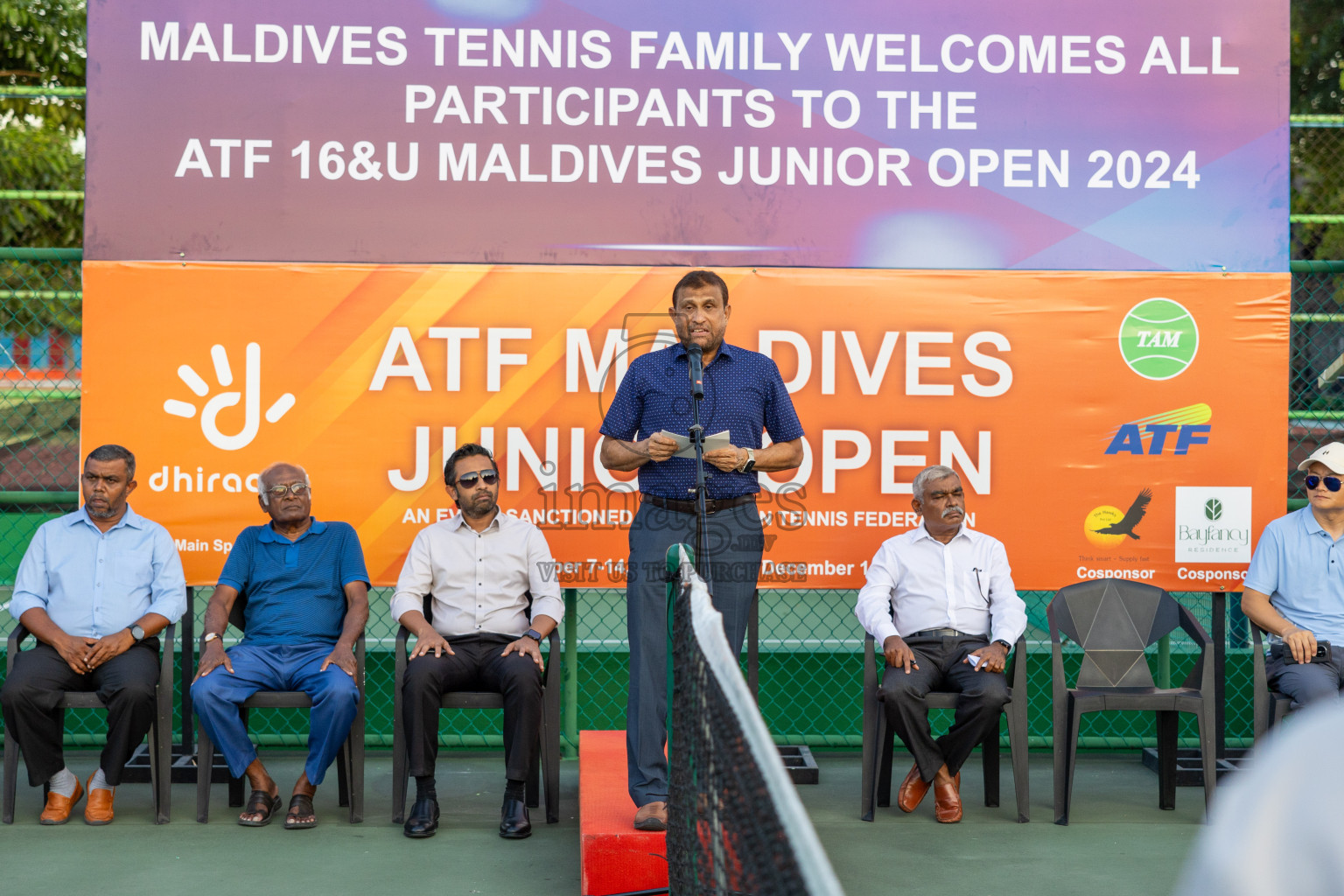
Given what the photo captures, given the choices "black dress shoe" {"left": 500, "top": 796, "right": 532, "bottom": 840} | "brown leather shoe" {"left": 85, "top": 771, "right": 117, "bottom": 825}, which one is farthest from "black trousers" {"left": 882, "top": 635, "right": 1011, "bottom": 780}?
"brown leather shoe" {"left": 85, "top": 771, "right": 117, "bottom": 825}

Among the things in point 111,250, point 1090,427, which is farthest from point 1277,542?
point 111,250

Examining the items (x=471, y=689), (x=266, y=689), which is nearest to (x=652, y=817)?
(x=471, y=689)

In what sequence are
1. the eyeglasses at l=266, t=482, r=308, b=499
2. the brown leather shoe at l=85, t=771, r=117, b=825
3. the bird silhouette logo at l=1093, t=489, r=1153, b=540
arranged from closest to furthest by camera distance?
the brown leather shoe at l=85, t=771, r=117, b=825, the eyeglasses at l=266, t=482, r=308, b=499, the bird silhouette logo at l=1093, t=489, r=1153, b=540

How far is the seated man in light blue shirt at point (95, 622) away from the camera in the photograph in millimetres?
4492

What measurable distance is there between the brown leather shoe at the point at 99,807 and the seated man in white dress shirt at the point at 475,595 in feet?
3.55

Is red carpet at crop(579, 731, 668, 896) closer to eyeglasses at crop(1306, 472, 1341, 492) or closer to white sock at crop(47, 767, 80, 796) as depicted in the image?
white sock at crop(47, 767, 80, 796)

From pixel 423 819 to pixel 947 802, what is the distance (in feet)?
6.37

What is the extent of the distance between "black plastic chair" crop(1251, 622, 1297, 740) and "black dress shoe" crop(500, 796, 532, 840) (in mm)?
2791

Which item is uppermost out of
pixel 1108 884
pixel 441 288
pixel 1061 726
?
pixel 441 288

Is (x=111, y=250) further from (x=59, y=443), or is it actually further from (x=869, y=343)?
(x=869, y=343)

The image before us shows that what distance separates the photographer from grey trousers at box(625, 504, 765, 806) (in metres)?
3.91

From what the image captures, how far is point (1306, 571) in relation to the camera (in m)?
4.88

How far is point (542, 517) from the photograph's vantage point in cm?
520

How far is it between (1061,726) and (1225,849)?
4.08 m
